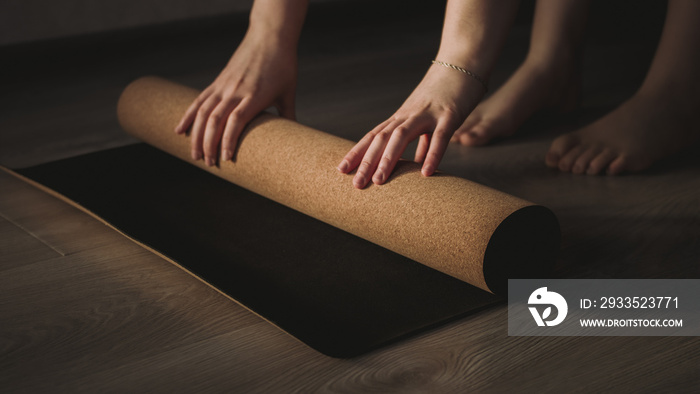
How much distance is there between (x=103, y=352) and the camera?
95 centimetres

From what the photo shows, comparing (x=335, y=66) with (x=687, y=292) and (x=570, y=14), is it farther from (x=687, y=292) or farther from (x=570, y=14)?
(x=687, y=292)

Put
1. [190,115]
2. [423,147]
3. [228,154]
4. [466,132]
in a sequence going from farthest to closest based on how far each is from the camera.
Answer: [466,132] → [190,115] → [228,154] → [423,147]

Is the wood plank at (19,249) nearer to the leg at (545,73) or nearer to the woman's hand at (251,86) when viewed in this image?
the woman's hand at (251,86)

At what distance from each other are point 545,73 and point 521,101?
0.12 meters

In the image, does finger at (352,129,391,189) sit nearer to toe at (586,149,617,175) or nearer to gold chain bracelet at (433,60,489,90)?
gold chain bracelet at (433,60,489,90)

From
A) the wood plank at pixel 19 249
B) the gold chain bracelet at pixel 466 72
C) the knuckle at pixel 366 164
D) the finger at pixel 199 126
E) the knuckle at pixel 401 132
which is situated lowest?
the wood plank at pixel 19 249

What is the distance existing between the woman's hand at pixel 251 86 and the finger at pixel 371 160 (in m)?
0.34

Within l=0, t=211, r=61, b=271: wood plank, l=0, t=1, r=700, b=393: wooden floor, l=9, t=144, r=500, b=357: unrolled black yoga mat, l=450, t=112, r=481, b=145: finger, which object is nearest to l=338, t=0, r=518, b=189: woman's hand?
l=9, t=144, r=500, b=357: unrolled black yoga mat

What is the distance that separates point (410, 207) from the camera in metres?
1.12

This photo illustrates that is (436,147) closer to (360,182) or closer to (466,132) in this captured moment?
(360,182)

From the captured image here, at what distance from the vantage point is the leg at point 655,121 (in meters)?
1.60

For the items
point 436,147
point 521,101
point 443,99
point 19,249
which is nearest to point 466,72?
point 443,99

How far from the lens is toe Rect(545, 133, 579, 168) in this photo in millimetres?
1631

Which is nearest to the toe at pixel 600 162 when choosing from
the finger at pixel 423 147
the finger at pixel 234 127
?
the finger at pixel 423 147
